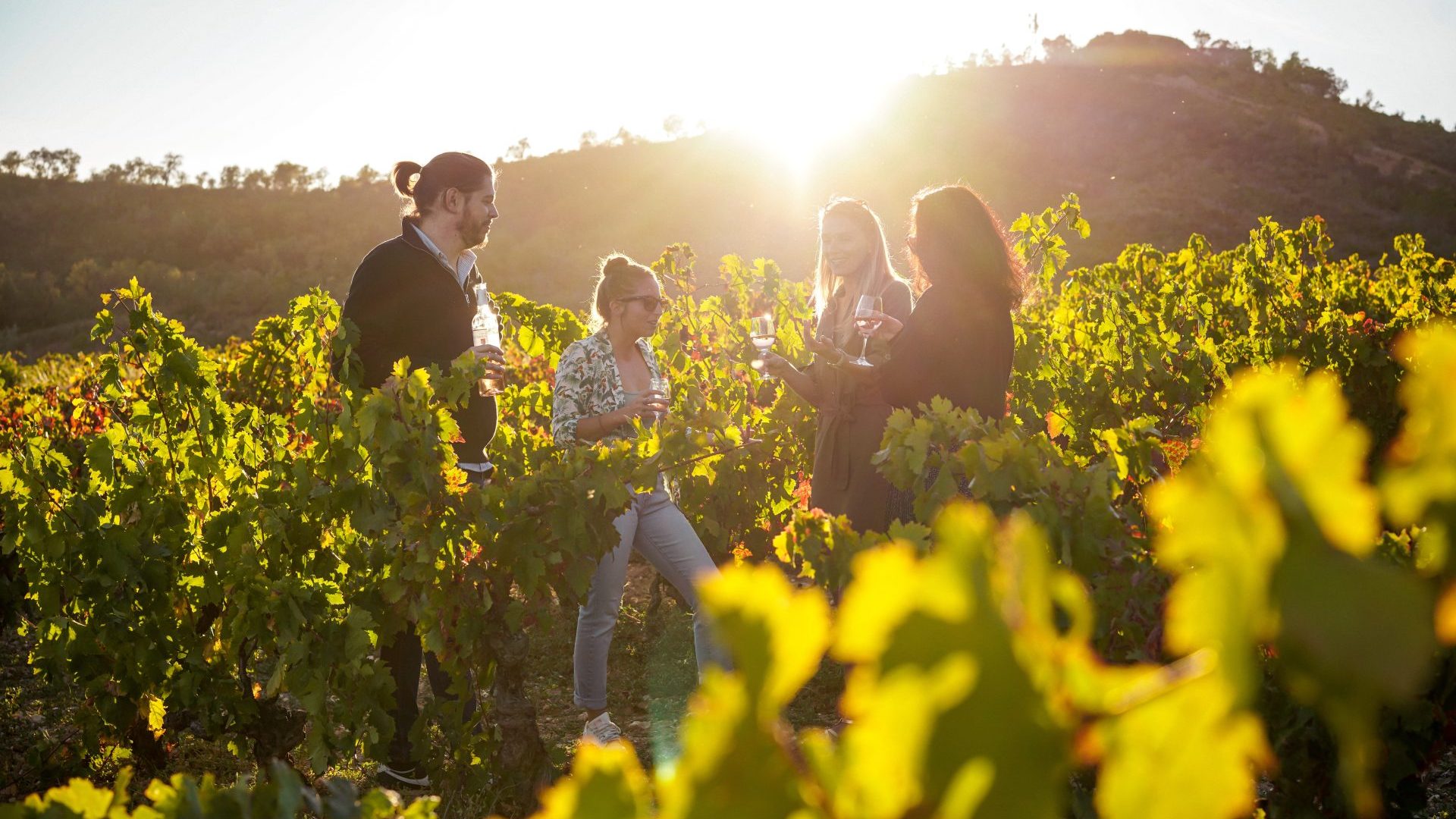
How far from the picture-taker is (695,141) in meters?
49.8

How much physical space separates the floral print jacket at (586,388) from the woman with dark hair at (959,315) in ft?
3.51

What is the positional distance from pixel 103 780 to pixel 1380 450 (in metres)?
7.62

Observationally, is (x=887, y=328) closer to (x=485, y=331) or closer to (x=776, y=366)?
(x=776, y=366)

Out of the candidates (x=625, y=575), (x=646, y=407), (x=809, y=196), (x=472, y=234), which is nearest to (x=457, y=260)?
(x=472, y=234)

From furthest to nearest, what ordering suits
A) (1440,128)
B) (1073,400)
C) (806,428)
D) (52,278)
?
1. (1440,128)
2. (52,278)
3. (1073,400)
4. (806,428)

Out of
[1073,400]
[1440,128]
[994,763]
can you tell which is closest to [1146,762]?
[994,763]

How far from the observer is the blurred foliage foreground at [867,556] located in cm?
30

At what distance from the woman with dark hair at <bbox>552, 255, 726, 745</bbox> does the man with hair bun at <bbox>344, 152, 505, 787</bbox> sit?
1.25 feet

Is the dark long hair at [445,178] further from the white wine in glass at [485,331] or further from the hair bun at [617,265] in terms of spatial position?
the hair bun at [617,265]

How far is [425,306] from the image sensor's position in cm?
336

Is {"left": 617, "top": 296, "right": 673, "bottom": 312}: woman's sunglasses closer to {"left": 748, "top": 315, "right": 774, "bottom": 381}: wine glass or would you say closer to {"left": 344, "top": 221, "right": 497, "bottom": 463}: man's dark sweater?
{"left": 748, "top": 315, "right": 774, "bottom": 381}: wine glass

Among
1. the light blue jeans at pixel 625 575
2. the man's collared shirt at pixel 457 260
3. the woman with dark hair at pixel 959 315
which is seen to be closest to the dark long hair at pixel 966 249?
the woman with dark hair at pixel 959 315

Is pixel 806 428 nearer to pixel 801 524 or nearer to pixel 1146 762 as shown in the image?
pixel 801 524

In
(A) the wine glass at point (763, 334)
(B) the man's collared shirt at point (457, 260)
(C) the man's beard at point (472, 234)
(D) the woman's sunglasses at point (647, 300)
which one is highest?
(C) the man's beard at point (472, 234)
